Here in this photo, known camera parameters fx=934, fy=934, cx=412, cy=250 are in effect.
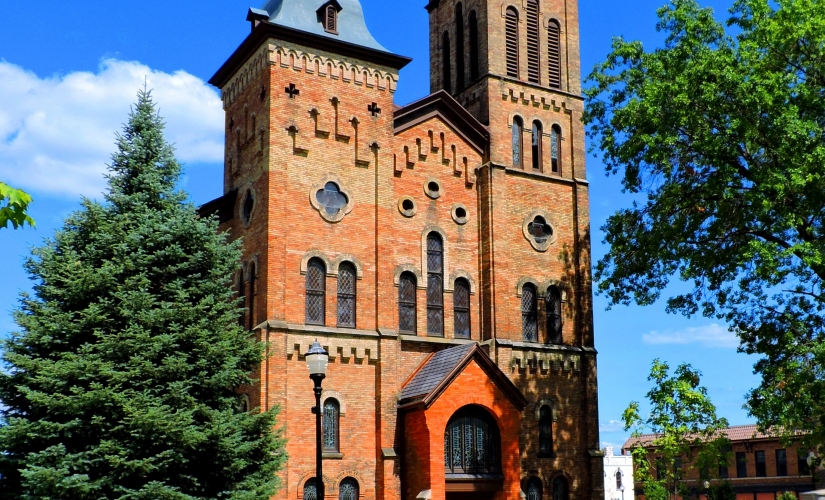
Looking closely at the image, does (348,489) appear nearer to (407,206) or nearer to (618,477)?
(407,206)

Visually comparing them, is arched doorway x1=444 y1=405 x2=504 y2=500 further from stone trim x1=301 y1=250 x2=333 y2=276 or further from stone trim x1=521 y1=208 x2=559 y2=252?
stone trim x1=521 y1=208 x2=559 y2=252

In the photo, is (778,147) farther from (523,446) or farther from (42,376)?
(42,376)

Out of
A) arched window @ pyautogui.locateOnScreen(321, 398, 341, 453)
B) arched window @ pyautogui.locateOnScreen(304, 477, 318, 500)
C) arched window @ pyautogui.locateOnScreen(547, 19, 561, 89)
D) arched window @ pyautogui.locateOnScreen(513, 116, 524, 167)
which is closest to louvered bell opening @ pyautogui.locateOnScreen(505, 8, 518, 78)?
arched window @ pyautogui.locateOnScreen(547, 19, 561, 89)

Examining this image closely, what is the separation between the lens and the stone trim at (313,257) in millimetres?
25672

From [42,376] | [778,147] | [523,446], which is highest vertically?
[778,147]

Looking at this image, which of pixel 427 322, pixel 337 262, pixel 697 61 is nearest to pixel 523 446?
pixel 427 322

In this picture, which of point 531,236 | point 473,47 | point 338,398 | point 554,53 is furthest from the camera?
point 554,53

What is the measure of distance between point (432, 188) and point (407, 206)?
1.12m

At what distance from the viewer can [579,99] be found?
31.8 metres

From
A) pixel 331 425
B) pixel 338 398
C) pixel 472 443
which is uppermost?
pixel 338 398

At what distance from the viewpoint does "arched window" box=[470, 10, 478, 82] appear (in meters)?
31.3

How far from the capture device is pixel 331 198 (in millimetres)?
26578

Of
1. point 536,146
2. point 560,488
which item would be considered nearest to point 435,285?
point 536,146

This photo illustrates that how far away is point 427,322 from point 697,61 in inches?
411
